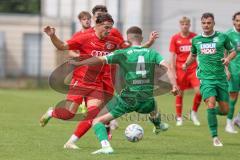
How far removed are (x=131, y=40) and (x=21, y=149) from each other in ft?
7.53

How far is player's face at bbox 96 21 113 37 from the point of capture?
458 inches

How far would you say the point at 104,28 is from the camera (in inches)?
460

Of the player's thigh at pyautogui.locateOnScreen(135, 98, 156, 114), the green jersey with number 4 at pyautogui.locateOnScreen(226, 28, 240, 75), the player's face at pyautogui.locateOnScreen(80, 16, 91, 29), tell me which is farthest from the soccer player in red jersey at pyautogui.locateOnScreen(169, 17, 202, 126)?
the player's thigh at pyautogui.locateOnScreen(135, 98, 156, 114)

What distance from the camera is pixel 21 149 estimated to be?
11.7 m

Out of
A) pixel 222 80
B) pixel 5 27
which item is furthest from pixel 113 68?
pixel 5 27

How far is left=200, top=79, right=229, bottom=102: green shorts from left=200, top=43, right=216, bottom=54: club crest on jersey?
47 cm

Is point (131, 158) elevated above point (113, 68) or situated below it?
below

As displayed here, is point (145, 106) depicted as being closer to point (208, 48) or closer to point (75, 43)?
point (75, 43)

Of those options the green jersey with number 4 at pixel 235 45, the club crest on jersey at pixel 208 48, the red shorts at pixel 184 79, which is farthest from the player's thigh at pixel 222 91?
the red shorts at pixel 184 79

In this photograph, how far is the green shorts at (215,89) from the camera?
42.1 ft

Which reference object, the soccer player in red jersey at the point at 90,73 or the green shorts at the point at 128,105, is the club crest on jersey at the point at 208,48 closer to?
the soccer player in red jersey at the point at 90,73

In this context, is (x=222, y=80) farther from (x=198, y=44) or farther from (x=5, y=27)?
(x=5, y=27)

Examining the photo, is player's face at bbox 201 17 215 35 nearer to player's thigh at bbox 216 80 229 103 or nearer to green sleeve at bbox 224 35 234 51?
green sleeve at bbox 224 35 234 51

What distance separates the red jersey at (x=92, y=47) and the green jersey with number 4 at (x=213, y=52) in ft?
4.84
